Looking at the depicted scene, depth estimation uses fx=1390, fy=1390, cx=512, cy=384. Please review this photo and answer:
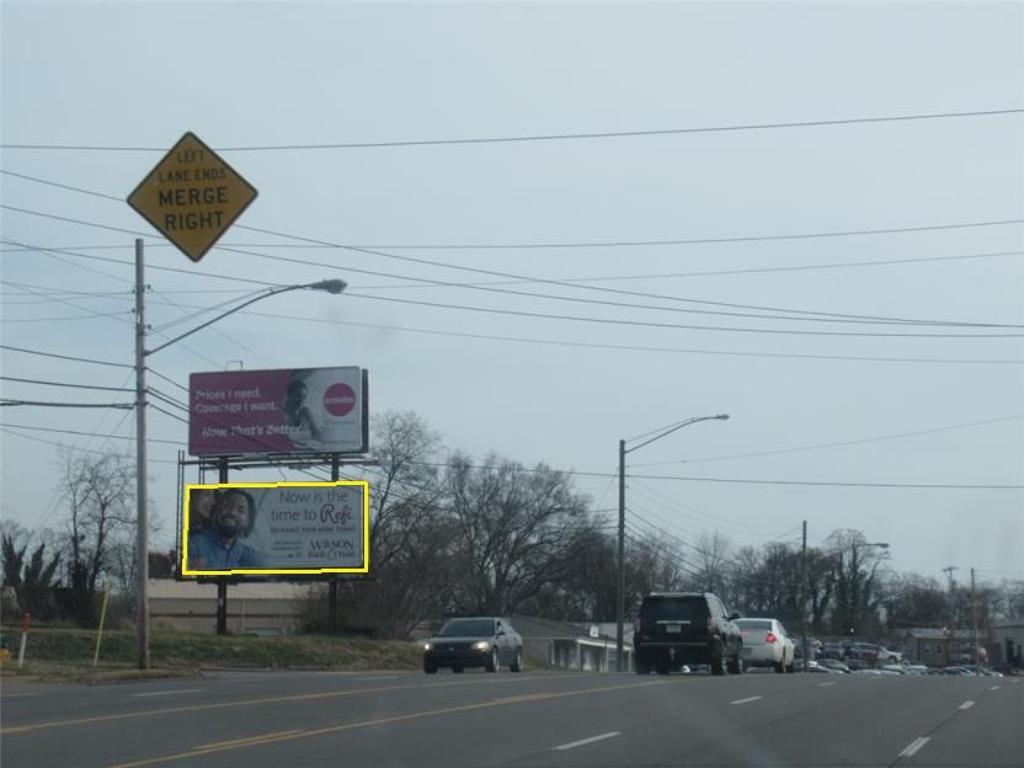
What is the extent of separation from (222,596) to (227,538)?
2148 mm

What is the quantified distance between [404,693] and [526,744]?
719cm

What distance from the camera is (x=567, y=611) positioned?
318 feet

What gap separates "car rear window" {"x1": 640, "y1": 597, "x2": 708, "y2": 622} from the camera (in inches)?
1208

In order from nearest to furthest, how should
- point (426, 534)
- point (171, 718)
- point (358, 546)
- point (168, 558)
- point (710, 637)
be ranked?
point (171, 718), point (710, 637), point (358, 546), point (426, 534), point (168, 558)

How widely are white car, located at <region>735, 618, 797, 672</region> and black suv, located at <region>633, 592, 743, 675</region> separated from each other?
560 centimetres

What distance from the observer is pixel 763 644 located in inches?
1457

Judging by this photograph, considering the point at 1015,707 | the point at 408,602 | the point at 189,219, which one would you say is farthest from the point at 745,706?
the point at 408,602

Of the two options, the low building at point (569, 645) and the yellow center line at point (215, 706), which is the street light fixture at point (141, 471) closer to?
the yellow center line at point (215, 706)

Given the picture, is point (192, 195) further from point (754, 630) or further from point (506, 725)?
point (754, 630)

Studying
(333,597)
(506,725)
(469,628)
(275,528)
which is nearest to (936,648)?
(333,597)

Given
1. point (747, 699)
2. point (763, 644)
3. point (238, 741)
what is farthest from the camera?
point (763, 644)

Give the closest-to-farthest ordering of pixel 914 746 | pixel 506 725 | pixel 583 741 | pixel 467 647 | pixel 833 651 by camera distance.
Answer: pixel 914 746 → pixel 583 741 → pixel 506 725 → pixel 467 647 → pixel 833 651

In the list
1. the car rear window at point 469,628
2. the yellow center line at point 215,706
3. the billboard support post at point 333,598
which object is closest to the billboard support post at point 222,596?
the billboard support post at point 333,598

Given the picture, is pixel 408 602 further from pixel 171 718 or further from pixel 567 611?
pixel 171 718
